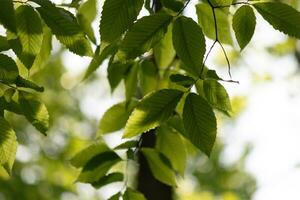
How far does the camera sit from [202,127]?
1.14 m

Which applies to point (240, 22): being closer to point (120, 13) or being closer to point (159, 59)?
point (120, 13)

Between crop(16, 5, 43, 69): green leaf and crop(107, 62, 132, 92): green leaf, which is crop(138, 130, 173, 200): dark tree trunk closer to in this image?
crop(107, 62, 132, 92): green leaf

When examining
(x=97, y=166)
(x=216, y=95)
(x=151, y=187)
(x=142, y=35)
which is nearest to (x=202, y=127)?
(x=216, y=95)

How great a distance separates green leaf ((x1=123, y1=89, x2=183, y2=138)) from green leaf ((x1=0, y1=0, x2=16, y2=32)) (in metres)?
0.34

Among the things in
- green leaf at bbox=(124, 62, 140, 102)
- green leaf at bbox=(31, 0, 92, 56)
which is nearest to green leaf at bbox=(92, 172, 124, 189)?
green leaf at bbox=(124, 62, 140, 102)

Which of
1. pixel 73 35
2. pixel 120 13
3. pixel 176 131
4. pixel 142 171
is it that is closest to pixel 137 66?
pixel 176 131

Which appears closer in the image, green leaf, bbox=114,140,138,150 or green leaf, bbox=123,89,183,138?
green leaf, bbox=123,89,183,138

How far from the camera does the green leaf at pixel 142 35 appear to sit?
3.69 ft

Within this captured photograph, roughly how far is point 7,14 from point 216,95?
521 mm

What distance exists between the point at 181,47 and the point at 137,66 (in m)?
0.57

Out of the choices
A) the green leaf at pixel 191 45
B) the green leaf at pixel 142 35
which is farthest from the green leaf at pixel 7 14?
the green leaf at pixel 191 45

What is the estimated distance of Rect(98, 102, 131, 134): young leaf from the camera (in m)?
1.75

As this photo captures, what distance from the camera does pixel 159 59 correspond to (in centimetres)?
173

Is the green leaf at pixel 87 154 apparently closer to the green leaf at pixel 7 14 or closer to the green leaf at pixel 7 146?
the green leaf at pixel 7 146
